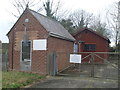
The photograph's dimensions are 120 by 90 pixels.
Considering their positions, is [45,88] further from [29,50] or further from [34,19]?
[34,19]

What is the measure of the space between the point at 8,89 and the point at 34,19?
651 cm

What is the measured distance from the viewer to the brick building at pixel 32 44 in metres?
12.2

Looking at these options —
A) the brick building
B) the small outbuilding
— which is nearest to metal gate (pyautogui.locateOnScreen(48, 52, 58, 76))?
the brick building

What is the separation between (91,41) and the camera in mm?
22484

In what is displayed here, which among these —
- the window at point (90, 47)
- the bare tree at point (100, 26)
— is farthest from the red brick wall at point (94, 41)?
the bare tree at point (100, 26)

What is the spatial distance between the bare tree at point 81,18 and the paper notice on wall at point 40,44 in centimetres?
3421

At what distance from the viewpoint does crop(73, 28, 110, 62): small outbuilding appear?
22.0m

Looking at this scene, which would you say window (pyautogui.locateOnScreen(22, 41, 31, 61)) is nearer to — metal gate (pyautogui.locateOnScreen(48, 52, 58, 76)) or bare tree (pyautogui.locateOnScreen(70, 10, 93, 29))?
metal gate (pyautogui.locateOnScreen(48, 52, 58, 76))

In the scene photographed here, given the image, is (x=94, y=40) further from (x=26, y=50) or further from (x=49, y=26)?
(x=26, y=50)

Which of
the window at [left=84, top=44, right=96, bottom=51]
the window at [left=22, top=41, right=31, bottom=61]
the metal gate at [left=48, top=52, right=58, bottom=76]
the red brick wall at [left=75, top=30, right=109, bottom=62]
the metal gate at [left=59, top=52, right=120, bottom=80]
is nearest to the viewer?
the metal gate at [left=59, top=52, right=120, bottom=80]

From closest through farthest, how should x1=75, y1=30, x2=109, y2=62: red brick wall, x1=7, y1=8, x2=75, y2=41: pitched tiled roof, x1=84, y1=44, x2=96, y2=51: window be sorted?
x1=7, y1=8, x2=75, y2=41: pitched tiled roof, x1=75, y1=30, x2=109, y2=62: red brick wall, x1=84, y1=44, x2=96, y2=51: window

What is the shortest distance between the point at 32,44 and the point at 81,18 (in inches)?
1433

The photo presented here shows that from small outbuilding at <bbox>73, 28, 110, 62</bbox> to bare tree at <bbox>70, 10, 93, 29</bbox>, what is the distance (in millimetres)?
23178

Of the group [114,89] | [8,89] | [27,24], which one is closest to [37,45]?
[27,24]
